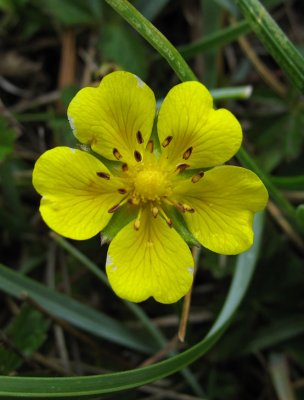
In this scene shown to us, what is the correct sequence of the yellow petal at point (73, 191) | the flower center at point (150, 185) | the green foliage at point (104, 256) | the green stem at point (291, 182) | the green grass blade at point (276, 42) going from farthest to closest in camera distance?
the green foliage at point (104, 256)
the green stem at point (291, 182)
the green grass blade at point (276, 42)
the flower center at point (150, 185)
the yellow petal at point (73, 191)

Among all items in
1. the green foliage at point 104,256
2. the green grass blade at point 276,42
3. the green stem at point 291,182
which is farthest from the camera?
the green foliage at point 104,256

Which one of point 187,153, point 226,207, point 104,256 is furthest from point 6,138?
point 226,207

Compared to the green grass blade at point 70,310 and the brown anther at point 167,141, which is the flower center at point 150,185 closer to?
the brown anther at point 167,141

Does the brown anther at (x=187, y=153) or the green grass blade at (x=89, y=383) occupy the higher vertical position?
the brown anther at (x=187, y=153)

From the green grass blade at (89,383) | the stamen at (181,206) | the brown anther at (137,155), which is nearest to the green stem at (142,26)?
the brown anther at (137,155)

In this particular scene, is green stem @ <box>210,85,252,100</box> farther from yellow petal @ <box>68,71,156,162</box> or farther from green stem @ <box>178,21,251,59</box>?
yellow petal @ <box>68,71,156,162</box>

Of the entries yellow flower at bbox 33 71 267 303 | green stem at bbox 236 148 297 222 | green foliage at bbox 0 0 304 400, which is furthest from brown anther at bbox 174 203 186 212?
green foliage at bbox 0 0 304 400

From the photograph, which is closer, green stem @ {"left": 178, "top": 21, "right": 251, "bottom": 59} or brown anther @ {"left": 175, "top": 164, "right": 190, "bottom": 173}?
brown anther @ {"left": 175, "top": 164, "right": 190, "bottom": 173}

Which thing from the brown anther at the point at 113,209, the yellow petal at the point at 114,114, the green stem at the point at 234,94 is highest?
the green stem at the point at 234,94
